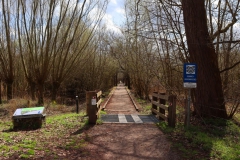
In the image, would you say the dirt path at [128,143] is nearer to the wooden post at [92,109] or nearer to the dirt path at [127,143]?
the dirt path at [127,143]

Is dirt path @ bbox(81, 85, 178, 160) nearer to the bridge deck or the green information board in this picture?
the bridge deck

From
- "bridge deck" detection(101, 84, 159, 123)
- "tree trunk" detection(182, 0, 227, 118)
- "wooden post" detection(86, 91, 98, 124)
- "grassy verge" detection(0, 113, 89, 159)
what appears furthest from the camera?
"bridge deck" detection(101, 84, 159, 123)

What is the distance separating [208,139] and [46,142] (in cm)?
427

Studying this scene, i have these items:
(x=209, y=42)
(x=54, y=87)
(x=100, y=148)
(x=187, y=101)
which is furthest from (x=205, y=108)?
(x=54, y=87)

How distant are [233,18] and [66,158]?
752 centimetres

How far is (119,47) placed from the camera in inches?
1162

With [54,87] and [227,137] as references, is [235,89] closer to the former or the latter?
[227,137]

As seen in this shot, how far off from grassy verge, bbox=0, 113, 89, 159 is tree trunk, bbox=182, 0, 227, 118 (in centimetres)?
452

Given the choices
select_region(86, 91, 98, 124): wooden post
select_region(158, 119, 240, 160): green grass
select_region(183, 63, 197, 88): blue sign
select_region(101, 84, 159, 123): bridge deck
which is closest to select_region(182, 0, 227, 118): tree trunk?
select_region(158, 119, 240, 160): green grass

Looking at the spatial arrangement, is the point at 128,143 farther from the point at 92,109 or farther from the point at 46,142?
the point at 92,109

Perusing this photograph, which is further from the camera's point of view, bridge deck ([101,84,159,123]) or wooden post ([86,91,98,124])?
bridge deck ([101,84,159,123])

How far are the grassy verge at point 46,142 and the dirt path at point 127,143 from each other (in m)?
0.33

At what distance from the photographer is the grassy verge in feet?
17.1

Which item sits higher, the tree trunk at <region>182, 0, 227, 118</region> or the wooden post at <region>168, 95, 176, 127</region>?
the tree trunk at <region>182, 0, 227, 118</region>
